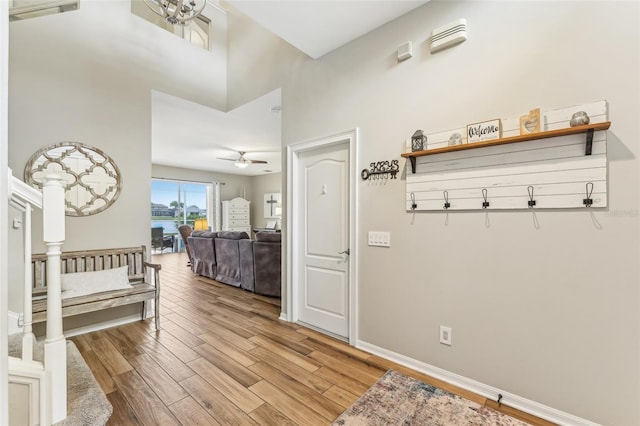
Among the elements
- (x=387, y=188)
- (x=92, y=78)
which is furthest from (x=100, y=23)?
(x=387, y=188)

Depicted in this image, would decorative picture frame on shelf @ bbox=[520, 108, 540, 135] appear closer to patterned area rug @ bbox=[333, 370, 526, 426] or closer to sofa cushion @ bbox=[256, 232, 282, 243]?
patterned area rug @ bbox=[333, 370, 526, 426]

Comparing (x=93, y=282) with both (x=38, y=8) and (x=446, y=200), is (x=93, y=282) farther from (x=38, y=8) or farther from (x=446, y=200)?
(x=446, y=200)

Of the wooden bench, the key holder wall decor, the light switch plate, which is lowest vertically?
the wooden bench

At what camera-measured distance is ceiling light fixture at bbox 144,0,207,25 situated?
2.46 metres

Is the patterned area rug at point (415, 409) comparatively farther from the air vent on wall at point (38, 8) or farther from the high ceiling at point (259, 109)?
the air vent on wall at point (38, 8)

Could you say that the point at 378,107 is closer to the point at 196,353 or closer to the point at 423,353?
the point at 423,353

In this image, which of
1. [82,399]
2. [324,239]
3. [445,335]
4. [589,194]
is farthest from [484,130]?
[82,399]

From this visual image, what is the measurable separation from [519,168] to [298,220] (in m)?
2.10

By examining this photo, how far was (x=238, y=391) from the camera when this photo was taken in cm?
197

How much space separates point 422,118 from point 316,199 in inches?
52.4

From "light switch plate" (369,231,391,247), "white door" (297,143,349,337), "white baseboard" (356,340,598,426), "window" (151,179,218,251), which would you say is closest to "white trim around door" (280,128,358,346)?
"white door" (297,143,349,337)

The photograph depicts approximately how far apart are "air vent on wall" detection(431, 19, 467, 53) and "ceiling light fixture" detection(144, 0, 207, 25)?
2.01 metres

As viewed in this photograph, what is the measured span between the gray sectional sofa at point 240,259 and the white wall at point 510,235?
6.57ft

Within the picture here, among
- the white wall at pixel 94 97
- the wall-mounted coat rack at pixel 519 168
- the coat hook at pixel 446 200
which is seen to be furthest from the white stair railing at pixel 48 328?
the coat hook at pixel 446 200
